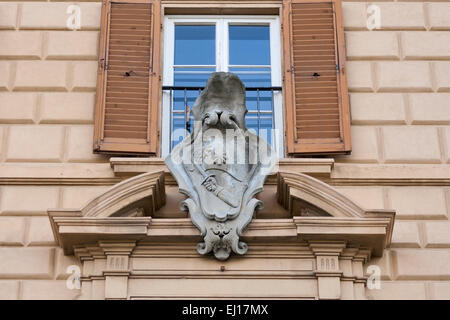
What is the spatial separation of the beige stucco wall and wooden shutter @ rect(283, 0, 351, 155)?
0.17 meters

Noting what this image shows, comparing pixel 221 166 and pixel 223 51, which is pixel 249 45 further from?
pixel 221 166

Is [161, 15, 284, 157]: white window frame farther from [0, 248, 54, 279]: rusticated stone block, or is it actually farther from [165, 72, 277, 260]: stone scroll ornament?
[0, 248, 54, 279]: rusticated stone block

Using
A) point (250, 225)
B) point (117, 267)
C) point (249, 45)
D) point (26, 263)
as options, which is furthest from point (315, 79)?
point (26, 263)

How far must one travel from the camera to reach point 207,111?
9.36 metres

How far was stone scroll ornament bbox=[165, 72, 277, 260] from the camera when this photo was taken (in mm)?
8703

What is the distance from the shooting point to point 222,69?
10.4m

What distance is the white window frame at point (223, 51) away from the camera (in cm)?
998

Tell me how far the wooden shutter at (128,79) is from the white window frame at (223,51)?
0.20m

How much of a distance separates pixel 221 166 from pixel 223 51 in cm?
190

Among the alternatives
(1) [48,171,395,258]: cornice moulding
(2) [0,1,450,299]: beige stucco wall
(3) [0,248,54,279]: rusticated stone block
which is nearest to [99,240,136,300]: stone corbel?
(1) [48,171,395,258]: cornice moulding

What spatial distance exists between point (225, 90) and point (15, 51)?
90.7 inches
